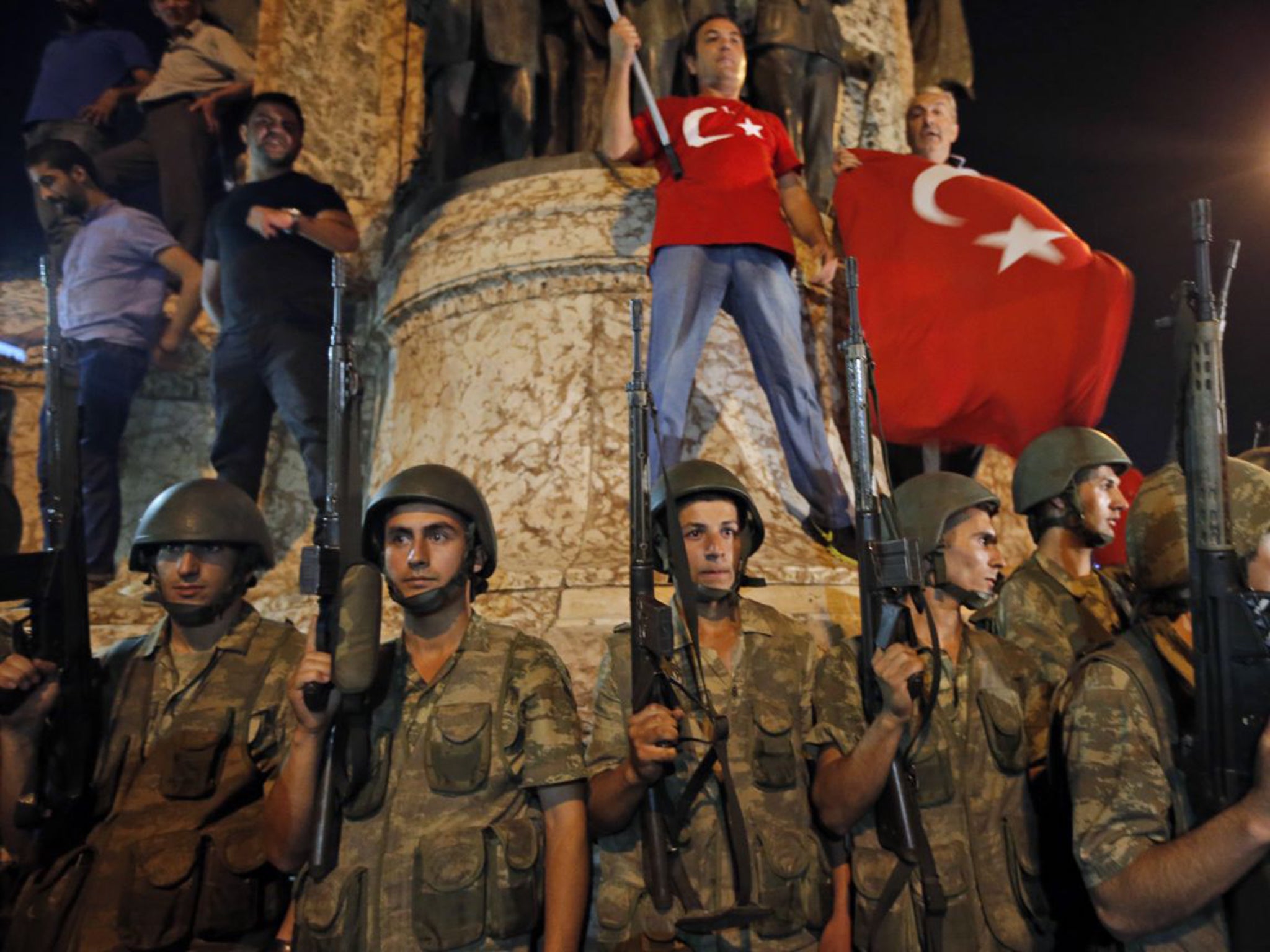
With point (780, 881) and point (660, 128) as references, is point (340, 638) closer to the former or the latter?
point (780, 881)

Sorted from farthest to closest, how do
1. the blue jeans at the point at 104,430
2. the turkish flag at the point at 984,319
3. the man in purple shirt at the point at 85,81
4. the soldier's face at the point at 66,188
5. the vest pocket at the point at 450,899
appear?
1. the man in purple shirt at the point at 85,81
2. the soldier's face at the point at 66,188
3. the blue jeans at the point at 104,430
4. the turkish flag at the point at 984,319
5. the vest pocket at the point at 450,899

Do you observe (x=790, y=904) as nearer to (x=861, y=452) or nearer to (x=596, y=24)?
(x=861, y=452)

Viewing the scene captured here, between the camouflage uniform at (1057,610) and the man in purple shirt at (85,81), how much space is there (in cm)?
670

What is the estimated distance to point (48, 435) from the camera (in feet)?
9.84

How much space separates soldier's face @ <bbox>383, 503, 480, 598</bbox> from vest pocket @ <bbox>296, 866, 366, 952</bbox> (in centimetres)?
73

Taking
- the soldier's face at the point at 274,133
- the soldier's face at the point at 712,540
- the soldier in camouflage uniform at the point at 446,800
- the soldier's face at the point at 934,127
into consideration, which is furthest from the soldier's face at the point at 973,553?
the soldier's face at the point at 274,133

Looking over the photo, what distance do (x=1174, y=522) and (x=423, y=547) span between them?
6.29 ft

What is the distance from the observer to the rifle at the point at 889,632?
251 centimetres

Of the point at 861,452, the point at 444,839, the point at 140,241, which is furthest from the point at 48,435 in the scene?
the point at 140,241

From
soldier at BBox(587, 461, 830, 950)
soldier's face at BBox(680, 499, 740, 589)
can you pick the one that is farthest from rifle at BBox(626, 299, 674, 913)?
soldier's face at BBox(680, 499, 740, 589)

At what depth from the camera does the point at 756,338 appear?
4.71 m

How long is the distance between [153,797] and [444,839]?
952 millimetres

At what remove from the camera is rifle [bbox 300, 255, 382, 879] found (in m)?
2.33

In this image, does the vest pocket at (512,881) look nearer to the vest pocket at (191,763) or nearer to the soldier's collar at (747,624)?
the soldier's collar at (747,624)
